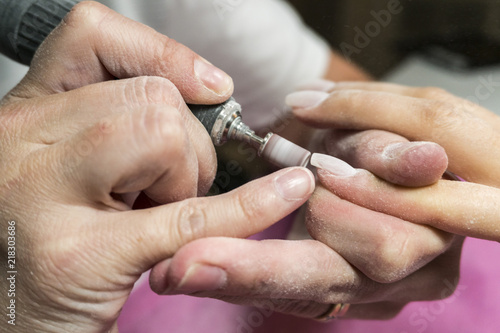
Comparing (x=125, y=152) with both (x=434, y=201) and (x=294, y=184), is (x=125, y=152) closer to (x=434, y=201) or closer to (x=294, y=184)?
(x=294, y=184)

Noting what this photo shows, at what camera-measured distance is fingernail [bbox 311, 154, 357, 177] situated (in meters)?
0.49

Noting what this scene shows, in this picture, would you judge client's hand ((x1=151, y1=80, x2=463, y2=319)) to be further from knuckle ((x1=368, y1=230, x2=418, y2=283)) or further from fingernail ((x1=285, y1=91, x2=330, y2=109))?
fingernail ((x1=285, y1=91, x2=330, y2=109))

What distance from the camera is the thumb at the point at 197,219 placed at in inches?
15.4

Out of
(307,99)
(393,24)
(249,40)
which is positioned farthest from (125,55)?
(393,24)

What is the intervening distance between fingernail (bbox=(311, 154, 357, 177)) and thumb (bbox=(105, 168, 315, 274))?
8cm

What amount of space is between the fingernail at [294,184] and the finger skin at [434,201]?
7 cm

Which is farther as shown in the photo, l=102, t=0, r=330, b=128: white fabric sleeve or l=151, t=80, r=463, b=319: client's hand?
l=102, t=0, r=330, b=128: white fabric sleeve

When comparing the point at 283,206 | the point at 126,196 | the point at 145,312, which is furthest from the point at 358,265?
the point at 145,312

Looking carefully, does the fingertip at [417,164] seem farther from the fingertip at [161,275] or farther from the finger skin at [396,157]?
the fingertip at [161,275]

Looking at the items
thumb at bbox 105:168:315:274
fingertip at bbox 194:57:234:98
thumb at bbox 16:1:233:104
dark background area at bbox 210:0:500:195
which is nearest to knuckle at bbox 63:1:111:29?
thumb at bbox 16:1:233:104

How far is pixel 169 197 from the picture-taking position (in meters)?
0.43

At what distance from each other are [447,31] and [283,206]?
0.71 m

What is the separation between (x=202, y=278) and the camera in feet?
1.22

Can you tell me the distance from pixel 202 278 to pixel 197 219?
6 centimetres
